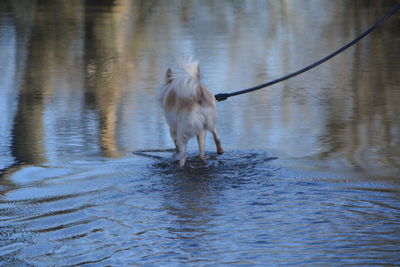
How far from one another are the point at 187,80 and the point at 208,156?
938 mm

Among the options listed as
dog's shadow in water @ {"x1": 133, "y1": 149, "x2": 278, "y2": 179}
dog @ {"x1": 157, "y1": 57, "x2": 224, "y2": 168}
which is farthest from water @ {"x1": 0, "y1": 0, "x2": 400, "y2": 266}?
dog @ {"x1": 157, "y1": 57, "x2": 224, "y2": 168}

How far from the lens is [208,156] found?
7.76 meters

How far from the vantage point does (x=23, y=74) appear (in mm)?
12828

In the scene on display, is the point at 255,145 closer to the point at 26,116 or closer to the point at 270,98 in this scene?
the point at 270,98


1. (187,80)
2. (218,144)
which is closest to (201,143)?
(218,144)

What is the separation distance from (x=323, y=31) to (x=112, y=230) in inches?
484

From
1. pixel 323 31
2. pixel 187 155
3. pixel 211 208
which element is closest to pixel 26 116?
pixel 187 155

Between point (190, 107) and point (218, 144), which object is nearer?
point (190, 107)

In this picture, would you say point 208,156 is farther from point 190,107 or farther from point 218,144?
point 190,107

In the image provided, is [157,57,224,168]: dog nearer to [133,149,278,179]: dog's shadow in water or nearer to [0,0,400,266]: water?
[133,149,278,179]: dog's shadow in water

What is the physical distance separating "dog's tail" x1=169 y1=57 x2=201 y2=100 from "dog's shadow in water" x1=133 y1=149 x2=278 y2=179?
2.29 ft

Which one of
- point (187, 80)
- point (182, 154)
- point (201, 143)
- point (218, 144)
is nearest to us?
point (187, 80)

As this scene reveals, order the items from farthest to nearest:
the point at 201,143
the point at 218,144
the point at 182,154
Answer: the point at 218,144
the point at 201,143
the point at 182,154

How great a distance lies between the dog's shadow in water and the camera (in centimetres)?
707
